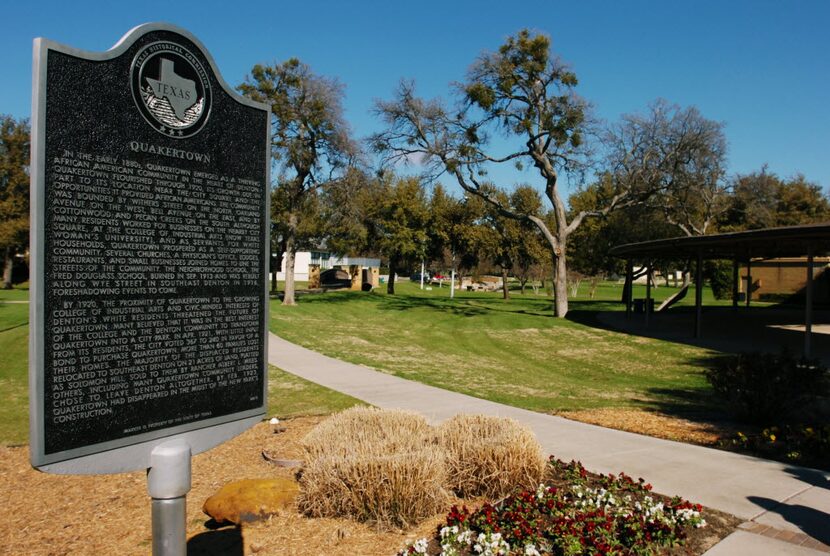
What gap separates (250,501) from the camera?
5.80m

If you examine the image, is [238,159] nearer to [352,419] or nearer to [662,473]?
[352,419]

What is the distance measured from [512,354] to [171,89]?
16923mm

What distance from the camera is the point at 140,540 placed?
218 inches

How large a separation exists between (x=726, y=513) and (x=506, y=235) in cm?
4426

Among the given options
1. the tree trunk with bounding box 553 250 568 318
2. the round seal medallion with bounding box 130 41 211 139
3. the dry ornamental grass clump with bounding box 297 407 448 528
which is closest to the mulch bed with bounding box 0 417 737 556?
the dry ornamental grass clump with bounding box 297 407 448 528

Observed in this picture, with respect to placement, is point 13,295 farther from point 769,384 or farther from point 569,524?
point 569,524

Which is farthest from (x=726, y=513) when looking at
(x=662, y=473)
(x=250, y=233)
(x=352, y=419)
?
(x=250, y=233)

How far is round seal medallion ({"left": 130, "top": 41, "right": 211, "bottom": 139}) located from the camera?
3619mm

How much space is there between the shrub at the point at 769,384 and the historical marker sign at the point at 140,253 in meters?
7.46

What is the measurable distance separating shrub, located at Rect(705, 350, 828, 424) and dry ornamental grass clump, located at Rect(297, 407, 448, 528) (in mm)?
5438

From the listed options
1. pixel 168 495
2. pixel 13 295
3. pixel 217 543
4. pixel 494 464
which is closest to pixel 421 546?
pixel 494 464

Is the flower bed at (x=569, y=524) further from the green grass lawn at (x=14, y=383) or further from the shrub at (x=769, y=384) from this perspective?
the green grass lawn at (x=14, y=383)

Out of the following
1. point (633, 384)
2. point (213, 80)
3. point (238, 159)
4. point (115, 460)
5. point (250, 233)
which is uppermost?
point (213, 80)

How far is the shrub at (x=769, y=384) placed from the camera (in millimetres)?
8805
